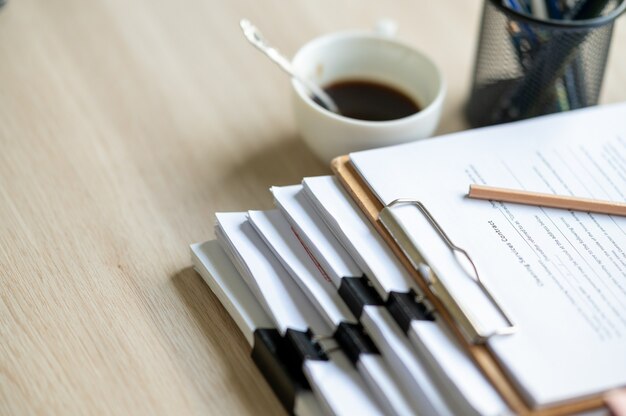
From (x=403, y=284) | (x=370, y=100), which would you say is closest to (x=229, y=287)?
(x=403, y=284)

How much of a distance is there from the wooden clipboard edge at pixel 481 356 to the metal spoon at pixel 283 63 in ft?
0.42

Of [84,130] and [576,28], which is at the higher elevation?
[84,130]

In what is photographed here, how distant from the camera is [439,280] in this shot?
560 millimetres

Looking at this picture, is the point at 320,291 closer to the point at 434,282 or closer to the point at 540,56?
the point at 434,282

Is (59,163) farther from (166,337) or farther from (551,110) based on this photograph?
(551,110)

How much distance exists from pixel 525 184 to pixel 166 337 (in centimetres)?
30

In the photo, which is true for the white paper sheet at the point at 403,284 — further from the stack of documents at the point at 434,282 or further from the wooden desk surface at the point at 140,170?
the wooden desk surface at the point at 140,170

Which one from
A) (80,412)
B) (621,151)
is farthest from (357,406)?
(621,151)

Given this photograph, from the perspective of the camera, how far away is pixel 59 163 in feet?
2.39

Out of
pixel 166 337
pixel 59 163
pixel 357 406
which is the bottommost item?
pixel 357 406

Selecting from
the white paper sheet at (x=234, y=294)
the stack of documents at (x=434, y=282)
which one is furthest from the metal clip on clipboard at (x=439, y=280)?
the white paper sheet at (x=234, y=294)

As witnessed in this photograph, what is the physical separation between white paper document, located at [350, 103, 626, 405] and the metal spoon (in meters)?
0.10

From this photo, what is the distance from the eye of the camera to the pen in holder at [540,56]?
2.30ft

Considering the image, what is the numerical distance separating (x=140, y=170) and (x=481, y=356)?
35 cm
